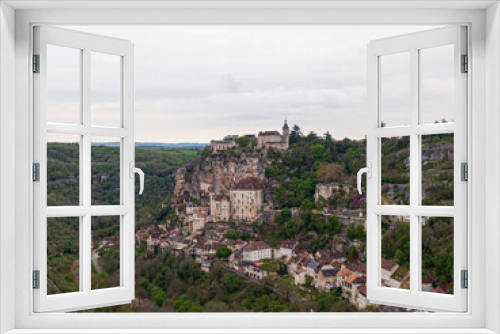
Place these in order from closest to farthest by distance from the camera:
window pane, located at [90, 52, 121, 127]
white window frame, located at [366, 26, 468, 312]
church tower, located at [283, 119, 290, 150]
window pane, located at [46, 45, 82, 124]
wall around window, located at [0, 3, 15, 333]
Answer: wall around window, located at [0, 3, 15, 333]
white window frame, located at [366, 26, 468, 312]
window pane, located at [46, 45, 82, 124]
window pane, located at [90, 52, 121, 127]
church tower, located at [283, 119, 290, 150]

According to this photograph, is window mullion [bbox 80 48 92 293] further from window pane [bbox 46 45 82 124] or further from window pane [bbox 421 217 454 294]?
window pane [bbox 421 217 454 294]

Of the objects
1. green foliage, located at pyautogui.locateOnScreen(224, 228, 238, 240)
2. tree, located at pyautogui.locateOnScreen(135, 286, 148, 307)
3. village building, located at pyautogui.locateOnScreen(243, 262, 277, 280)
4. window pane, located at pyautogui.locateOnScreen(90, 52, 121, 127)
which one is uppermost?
window pane, located at pyautogui.locateOnScreen(90, 52, 121, 127)

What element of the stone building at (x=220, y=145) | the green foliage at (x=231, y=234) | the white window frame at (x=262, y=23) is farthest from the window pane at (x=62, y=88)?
the green foliage at (x=231, y=234)

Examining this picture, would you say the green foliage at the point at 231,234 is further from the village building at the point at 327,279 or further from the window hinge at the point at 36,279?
the window hinge at the point at 36,279

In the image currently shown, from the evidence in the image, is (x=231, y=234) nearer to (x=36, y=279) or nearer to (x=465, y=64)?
(x=36, y=279)

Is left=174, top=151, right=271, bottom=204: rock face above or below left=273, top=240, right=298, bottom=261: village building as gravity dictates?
above

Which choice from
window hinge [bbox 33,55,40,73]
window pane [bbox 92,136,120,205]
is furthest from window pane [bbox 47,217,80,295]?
window hinge [bbox 33,55,40,73]
